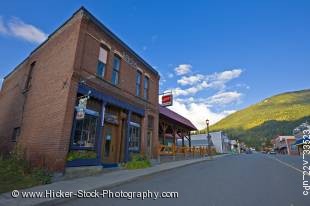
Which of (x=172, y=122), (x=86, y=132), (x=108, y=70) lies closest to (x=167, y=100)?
(x=172, y=122)

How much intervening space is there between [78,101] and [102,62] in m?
3.37

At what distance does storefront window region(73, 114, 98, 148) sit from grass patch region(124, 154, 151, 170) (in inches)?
122

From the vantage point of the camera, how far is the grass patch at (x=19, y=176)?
7.41 m

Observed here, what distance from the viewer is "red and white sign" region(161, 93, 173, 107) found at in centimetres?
1969

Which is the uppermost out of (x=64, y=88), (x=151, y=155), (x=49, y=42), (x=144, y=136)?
(x=49, y=42)

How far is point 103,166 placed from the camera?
12.1 metres

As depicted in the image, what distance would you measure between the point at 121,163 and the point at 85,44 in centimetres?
770

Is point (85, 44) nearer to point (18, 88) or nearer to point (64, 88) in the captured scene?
point (64, 88)

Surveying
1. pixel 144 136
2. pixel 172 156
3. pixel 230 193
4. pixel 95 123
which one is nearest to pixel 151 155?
pixel 144 136

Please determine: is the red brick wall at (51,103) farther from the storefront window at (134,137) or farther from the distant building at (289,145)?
the distant building at (289,145)

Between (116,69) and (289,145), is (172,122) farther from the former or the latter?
(289,145)

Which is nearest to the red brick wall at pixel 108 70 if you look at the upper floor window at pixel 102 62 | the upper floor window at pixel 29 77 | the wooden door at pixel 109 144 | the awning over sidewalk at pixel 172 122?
the upper floor window at pixel 102 62

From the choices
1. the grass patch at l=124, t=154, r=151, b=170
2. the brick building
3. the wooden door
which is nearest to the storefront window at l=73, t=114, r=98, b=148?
the brick building

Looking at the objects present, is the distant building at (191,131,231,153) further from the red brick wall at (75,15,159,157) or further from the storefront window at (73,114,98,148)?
the storefront window at (73,114,98,148)
